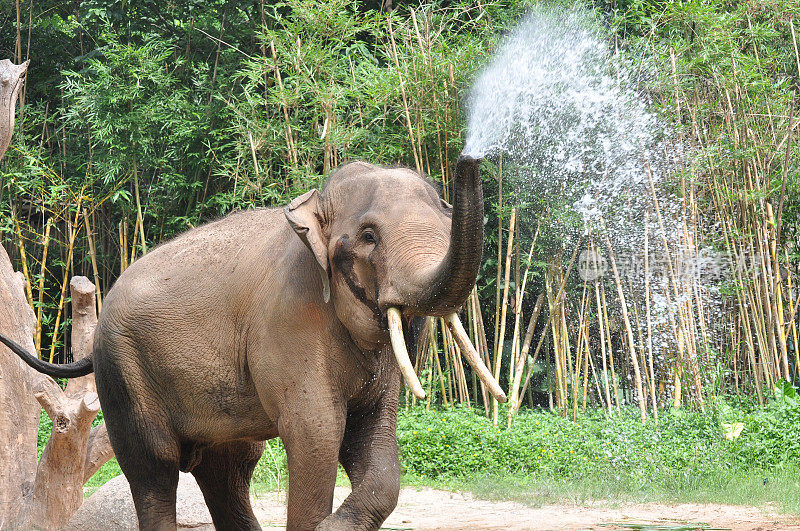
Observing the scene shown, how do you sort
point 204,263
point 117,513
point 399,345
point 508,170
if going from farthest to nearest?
point 508,170, point 117,513, point 204,263, point 399,345

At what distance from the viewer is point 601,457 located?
7352mm

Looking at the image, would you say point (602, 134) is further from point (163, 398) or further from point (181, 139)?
point (163, 398)

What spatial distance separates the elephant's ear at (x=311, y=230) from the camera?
10.6 feet

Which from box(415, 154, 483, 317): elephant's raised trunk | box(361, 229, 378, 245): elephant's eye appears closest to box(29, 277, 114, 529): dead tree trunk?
box(361, 229, 378, 245): elephant's eye

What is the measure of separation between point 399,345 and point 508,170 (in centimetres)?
504

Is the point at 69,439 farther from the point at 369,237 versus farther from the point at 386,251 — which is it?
the point at 386,251

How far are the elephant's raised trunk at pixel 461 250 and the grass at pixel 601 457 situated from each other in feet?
13.3

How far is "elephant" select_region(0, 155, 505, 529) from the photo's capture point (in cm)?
305

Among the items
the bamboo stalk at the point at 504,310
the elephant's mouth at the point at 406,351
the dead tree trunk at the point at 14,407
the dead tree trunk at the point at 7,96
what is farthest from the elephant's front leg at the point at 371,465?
the bamboo stalk at the point at 504,310

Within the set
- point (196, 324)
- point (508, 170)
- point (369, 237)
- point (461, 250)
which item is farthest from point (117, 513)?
point (508, 170)

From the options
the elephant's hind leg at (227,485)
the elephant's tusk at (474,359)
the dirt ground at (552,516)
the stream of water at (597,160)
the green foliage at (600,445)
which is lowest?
the dirt ground at (552,516)

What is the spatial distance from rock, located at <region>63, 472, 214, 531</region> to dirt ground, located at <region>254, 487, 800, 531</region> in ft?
1.90

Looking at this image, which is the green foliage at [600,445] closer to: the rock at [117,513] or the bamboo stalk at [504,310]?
the bamboo stalk at [504,310]

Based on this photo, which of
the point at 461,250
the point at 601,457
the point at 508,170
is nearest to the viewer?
the point at 461,250
